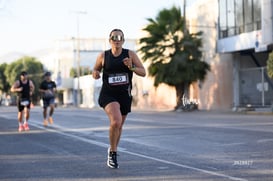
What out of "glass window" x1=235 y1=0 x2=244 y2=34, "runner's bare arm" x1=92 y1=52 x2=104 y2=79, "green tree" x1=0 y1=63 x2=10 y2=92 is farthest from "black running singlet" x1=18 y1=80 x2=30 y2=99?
"green tree" x1=0 y1=63 x2=10 y2=92

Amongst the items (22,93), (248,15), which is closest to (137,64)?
(22,93)

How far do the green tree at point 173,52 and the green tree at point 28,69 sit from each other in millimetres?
44217

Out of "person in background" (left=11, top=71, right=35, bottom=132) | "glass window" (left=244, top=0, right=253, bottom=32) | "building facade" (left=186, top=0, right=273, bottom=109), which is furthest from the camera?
"glass window" (left=244, top=0, right=253, bottom=32)

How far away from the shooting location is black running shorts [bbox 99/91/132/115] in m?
7.75

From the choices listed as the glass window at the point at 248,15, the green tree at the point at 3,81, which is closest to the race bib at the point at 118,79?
the glass window at the point at 248,15

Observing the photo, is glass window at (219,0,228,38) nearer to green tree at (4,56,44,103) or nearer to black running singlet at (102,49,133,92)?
black running singlet at (102,49,133,92)

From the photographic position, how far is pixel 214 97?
39.1 metres

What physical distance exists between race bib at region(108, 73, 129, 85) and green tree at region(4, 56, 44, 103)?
239 feet

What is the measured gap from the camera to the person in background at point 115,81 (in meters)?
7.69

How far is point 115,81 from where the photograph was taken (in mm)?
7703

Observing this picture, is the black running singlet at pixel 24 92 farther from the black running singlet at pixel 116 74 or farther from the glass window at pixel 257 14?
the glass window at pixel 257 14

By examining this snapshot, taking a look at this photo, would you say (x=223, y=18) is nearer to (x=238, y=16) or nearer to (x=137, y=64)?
(x=238, y=16)

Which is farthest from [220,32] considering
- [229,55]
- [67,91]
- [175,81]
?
[67,91]

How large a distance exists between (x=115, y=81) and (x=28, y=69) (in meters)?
83.9
